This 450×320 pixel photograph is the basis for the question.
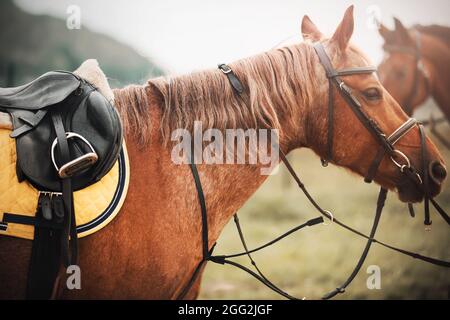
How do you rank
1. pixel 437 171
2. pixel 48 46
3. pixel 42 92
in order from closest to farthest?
pixel 42 92
pixel 437 171
pixel 48 46

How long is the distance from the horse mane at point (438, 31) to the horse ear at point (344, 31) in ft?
12.5

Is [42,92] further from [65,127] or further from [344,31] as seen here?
[344,31]

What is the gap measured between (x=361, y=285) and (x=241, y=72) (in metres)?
4.11

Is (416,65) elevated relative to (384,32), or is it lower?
lower

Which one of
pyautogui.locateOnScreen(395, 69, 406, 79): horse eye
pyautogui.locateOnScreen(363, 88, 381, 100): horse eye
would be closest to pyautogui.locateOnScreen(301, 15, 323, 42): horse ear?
pyautogui.locateOnScreen(363, 88, 381, 100): horse eye

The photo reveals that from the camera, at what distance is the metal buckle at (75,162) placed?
1688 mm

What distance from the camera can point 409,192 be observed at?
2277 millimetres

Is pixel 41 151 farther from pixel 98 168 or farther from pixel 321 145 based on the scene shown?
pixel 321 145

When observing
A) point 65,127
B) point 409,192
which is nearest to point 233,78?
point 65,127

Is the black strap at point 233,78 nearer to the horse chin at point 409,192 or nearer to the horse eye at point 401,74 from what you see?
the horse chin at point 409,192

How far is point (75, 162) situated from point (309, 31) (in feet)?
5.33

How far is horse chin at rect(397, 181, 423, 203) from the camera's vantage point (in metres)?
2.26

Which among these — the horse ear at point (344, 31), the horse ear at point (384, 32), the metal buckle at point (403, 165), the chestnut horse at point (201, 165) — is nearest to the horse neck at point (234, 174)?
the chestnut horse at point (201, 165)
